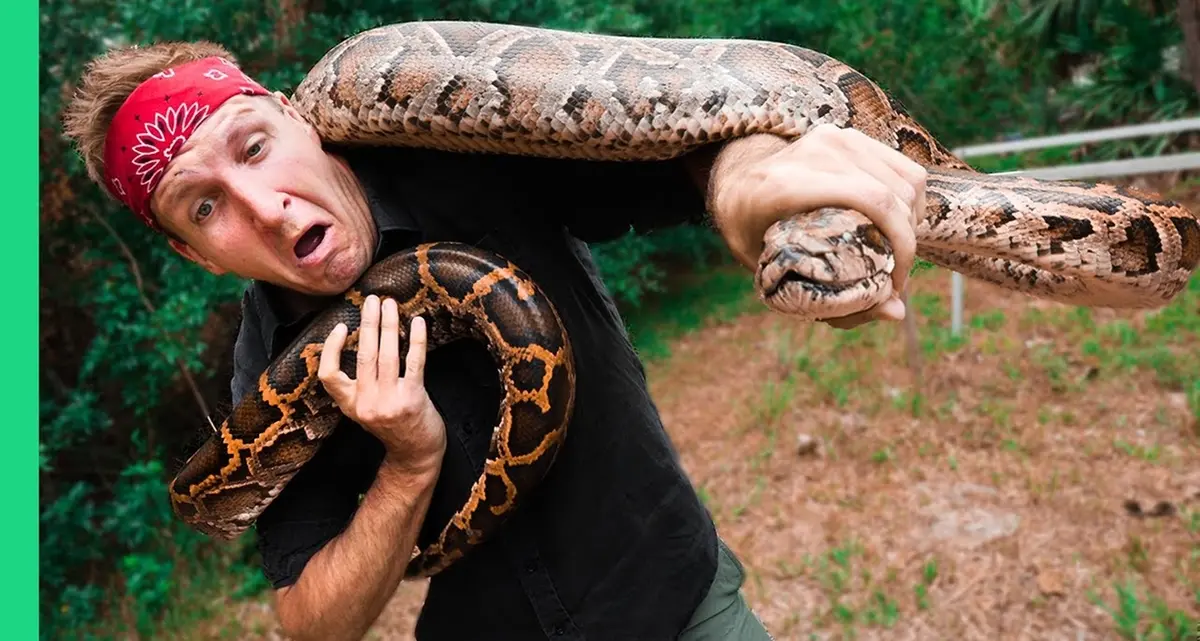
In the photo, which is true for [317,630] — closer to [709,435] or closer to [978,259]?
[978,259]

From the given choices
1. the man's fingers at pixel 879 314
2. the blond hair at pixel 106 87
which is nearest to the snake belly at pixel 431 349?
the blond hair at pixel 106 87

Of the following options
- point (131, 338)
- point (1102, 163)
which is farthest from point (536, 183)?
point (131, 338)

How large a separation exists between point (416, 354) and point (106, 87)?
805 mm

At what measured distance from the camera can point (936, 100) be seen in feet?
31.6

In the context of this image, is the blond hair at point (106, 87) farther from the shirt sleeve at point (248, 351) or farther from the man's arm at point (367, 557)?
the man's arm at point (367, 557)

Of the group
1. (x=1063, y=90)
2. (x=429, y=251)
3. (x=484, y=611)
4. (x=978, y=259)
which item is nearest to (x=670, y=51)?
(x=429, y=251)

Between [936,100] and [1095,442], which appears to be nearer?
[1095,442]

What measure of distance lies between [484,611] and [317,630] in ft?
1.09

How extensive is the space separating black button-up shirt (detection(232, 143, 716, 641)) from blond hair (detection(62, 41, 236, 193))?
0.40m

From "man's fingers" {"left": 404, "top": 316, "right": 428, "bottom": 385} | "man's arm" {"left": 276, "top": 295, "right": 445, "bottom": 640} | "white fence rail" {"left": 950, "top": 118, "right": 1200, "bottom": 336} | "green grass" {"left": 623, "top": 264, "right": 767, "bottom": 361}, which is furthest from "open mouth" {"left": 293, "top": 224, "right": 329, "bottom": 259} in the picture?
"green grass" {"left": 623, "top": 264, "right": 767, "bottom": 361}

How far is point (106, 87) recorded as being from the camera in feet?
5.91

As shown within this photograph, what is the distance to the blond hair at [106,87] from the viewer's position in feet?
5.93

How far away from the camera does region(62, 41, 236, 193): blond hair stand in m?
1.81

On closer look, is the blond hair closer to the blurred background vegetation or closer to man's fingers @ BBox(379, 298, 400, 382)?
man's fingers @ BBox(379, 298, 400, 382)
